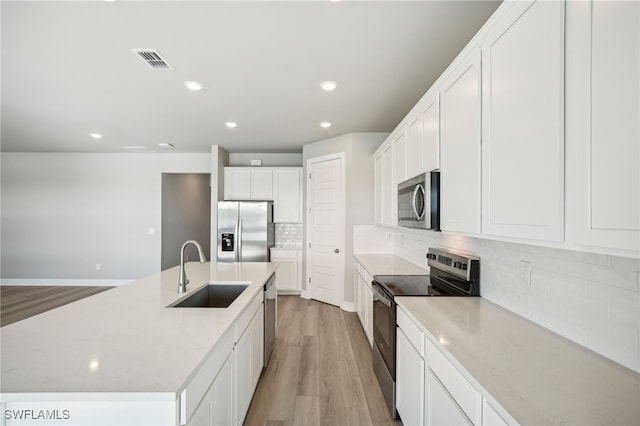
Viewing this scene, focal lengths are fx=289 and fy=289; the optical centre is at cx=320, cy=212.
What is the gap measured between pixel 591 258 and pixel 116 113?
468cm

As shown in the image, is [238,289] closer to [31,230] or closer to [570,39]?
[570,39]

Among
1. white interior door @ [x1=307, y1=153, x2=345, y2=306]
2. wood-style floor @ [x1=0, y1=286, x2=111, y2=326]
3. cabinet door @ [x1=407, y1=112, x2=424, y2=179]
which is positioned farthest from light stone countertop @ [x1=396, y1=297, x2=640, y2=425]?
wood-style floor @ [x1=0, y1=286, x2=111, y2=326]

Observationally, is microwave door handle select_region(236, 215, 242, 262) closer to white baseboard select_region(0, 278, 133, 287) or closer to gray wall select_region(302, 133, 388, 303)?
gray wall select_region(302, 133, 388, 303)

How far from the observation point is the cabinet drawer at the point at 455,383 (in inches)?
39.4

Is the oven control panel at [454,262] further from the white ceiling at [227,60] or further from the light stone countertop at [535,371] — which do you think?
the white ceiling at [227,60]

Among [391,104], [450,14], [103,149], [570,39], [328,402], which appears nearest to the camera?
[570,39]

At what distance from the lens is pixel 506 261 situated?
5.55 feet

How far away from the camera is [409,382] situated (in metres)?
1.68

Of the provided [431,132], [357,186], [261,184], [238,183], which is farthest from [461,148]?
[238,183]

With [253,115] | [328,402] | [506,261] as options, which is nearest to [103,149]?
[253,115]

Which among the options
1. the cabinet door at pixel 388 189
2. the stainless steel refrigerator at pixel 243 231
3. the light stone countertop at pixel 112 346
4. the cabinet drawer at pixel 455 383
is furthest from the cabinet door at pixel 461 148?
the stainless steel refrigerator at pixel 243 231

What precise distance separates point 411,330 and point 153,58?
277 centimetres

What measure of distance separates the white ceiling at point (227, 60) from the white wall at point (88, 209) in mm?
1831

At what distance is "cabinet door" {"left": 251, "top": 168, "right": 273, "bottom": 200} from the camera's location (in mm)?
5473
